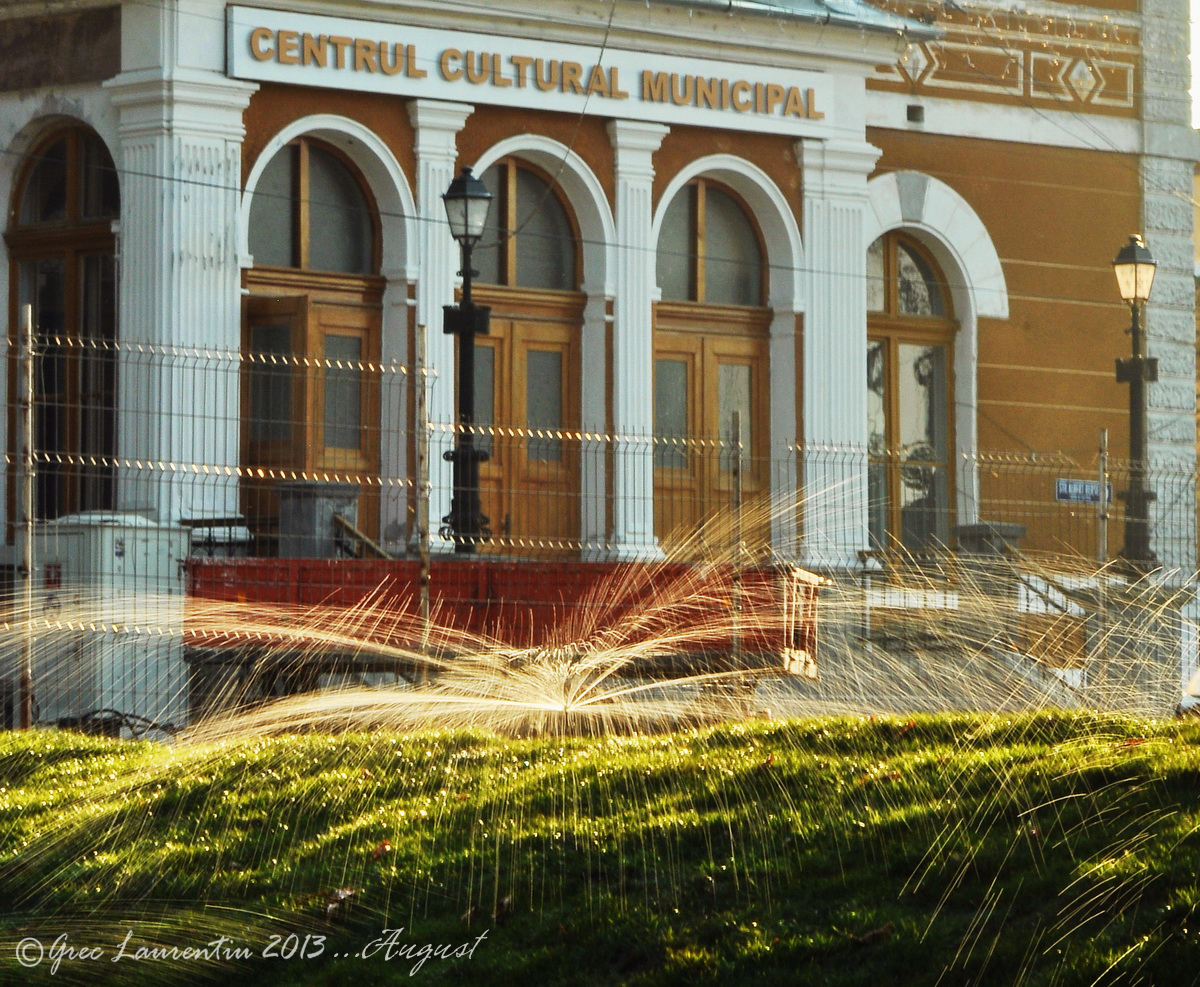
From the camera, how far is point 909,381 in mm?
21172

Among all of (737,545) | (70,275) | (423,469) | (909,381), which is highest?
(70,275)

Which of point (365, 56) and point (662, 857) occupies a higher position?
point (365, 56)

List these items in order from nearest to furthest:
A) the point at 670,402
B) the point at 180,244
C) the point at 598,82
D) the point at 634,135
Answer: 1. the point at 180,244
2. the point at 598,82
3. the point at 634,135
4. the point at 670,402

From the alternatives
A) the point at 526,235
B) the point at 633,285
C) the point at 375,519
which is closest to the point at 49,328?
the point at 375,519

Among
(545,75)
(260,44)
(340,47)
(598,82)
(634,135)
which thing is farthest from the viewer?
(634,135)

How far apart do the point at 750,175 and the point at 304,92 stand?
15.2 feet

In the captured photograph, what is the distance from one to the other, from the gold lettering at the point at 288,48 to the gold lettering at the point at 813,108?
5342 mm

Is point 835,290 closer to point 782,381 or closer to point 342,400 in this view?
point 782,381

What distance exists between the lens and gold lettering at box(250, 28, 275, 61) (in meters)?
17.0

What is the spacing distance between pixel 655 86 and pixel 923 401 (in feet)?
16.2

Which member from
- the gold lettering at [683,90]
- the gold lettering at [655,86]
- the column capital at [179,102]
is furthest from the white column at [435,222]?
the gold lettering at [683,90]

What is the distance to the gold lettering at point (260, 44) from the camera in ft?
55.8

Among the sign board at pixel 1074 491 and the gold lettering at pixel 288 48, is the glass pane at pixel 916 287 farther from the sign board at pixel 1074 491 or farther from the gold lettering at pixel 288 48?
Answer: the gold lettering at pixel 288 48

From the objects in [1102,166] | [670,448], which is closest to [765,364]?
[670,448]
